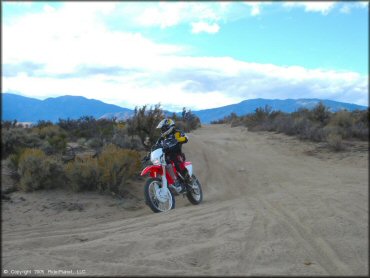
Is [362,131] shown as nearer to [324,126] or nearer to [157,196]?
[157,196]

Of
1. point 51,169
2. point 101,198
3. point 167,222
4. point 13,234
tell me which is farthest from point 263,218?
→ point 51,169

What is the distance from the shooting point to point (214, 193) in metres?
10.2

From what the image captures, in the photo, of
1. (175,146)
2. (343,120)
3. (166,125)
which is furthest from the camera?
(343,120)

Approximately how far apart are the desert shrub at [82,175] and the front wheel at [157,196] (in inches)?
96.2

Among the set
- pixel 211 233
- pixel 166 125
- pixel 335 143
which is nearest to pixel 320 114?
pixel 335 143

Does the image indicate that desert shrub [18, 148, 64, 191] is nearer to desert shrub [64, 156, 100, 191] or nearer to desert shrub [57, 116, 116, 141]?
desert shrub [64, 156, 100, 191]

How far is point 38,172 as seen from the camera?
9633mm

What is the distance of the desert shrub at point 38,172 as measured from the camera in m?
9.54

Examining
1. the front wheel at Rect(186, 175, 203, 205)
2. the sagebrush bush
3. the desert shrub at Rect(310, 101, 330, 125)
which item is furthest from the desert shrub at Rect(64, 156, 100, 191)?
the desert shrub at Rect(310, 101, 330, 125)

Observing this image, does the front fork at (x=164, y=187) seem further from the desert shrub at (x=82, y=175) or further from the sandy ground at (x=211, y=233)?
the desert shrub at (x=82, y=175)

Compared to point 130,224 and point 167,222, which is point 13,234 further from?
point 167,222

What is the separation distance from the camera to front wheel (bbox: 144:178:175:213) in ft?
25.2

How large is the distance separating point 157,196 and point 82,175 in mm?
2639

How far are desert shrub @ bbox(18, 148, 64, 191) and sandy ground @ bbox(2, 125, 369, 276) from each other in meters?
0.28
